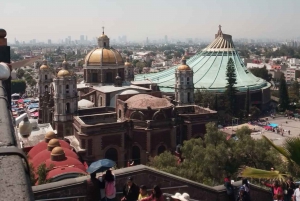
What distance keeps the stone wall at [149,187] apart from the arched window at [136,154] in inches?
512

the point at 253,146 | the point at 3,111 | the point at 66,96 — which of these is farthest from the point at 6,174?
the point at 66,96

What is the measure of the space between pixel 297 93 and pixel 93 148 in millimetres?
46332

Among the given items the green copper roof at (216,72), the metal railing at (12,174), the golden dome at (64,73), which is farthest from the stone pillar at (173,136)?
the green copper roof at (216,72)

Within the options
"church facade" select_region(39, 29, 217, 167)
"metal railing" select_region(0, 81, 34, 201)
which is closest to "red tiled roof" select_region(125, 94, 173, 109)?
"church facade" select_region(39, 29, 217, 167)

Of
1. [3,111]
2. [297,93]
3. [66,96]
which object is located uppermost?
[3,111]

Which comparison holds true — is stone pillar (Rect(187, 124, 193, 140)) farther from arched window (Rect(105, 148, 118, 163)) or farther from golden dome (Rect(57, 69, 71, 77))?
golden dome (Rect(57, 69, 71, 77))

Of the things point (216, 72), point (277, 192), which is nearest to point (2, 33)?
point (277, 192)

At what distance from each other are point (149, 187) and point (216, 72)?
149 ft

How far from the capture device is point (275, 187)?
7.59m

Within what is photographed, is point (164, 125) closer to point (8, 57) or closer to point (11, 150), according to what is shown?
point (8, 57)

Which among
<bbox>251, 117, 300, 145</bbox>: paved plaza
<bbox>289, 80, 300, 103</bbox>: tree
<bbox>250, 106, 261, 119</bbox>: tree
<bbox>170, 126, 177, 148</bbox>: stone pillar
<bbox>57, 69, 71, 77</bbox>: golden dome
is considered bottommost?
<bbox>251, 117, 300, 145</bbox>: paved plaza

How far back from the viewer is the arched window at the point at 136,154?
21656 mm

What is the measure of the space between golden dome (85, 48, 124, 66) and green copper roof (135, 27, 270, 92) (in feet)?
51.6

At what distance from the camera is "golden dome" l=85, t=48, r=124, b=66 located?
1196 inches
